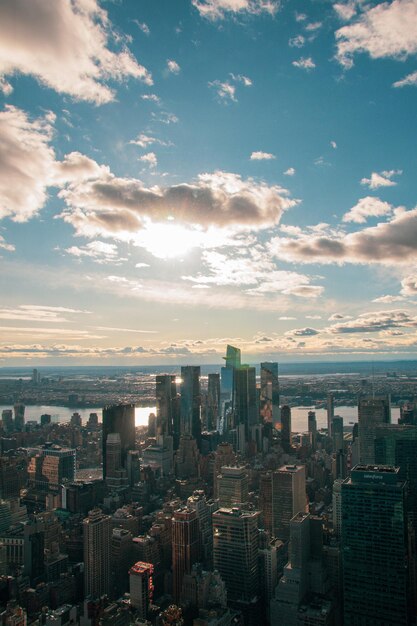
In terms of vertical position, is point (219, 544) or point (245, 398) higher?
point (245, 398)

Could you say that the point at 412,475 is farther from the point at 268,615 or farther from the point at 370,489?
the point at 268,615

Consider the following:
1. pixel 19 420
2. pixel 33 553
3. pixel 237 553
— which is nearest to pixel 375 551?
pixel 237 553

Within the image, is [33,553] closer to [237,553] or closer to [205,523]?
[205,523]

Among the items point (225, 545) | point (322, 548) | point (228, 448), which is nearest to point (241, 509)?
point (225, 545)

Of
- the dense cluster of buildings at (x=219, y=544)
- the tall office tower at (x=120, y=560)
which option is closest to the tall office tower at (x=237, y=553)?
the dense cluster of buildings at (x=219, y=544)

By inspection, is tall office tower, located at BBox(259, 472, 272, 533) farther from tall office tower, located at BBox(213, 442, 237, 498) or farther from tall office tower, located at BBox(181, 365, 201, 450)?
tall office tower, located at BBox(181, 365, 201, 450)

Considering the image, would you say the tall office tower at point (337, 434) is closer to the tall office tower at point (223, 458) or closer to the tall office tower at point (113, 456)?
the tall office tower at point (223, 458)
